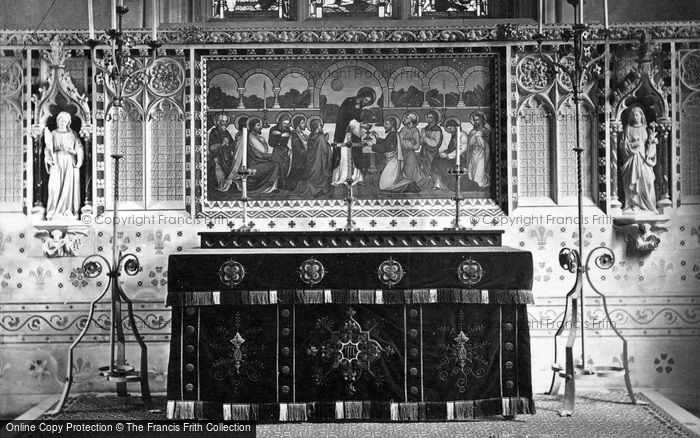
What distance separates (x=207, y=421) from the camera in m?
5.74

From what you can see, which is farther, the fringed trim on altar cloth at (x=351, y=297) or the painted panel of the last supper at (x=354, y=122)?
the painted panel of the last supper at (x=354, y=122)

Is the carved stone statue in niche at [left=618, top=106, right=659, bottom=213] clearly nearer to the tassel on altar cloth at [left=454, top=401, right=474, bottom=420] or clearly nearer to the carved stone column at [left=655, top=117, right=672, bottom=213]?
the carved stone column at [left=655, top=117, right=672, bottom=213]

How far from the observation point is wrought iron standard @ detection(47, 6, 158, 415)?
6.34 metres

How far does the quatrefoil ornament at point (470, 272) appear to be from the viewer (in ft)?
19.2

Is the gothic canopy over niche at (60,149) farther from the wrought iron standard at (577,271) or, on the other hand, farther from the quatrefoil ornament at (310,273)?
the wrought iron standard at (577,271)

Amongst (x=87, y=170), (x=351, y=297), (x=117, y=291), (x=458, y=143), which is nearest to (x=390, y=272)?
(x=351, y=297)

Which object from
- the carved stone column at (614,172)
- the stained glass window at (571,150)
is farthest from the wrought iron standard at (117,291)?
the carved stone column at (614,172)

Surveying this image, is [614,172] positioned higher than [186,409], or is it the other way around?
[614,172]

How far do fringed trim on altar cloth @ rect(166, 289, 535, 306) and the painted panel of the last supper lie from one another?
1.68m

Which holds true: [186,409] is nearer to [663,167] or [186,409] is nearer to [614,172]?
[614,172]

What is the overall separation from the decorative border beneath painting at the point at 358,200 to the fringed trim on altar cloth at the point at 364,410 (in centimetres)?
201

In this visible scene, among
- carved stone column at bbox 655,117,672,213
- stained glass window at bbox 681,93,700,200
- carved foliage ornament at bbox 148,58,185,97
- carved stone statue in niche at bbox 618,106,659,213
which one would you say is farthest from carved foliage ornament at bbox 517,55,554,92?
carved foliage ornament at bbox 148,58,185,97

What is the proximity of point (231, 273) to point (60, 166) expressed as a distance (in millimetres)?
2391

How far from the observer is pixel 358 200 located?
730cm
